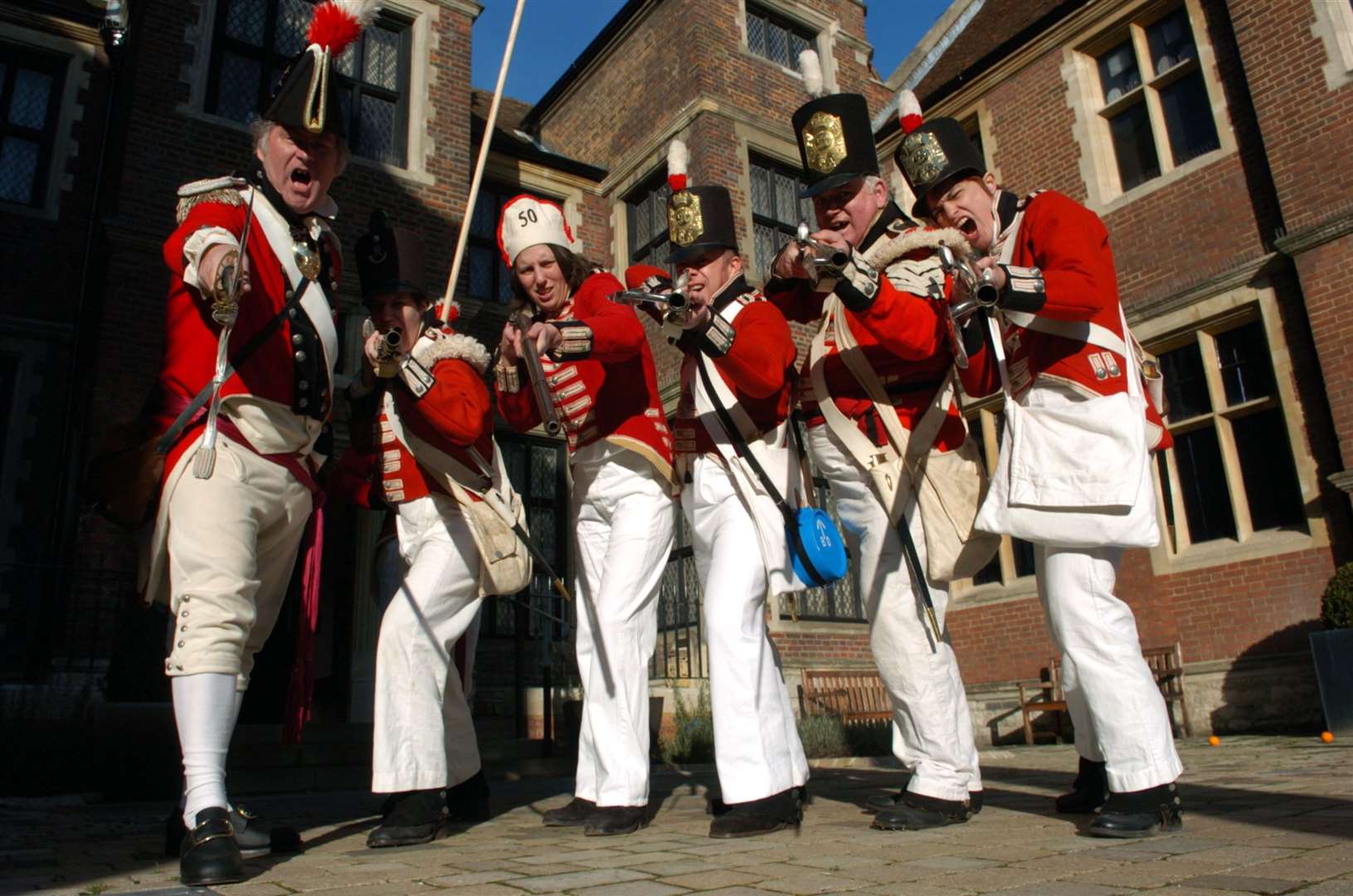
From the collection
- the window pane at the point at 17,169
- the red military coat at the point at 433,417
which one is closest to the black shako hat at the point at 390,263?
the red military coat at the point at 433,417

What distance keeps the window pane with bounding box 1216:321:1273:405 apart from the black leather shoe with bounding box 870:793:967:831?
8424mm

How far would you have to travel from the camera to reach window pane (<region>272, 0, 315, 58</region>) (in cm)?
1114

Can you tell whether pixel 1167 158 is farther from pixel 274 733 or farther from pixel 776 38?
pixel 274 733

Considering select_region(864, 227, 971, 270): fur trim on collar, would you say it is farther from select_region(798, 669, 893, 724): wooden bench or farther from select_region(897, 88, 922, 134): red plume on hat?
select_region(798, 669, 893, 724): wooden bench

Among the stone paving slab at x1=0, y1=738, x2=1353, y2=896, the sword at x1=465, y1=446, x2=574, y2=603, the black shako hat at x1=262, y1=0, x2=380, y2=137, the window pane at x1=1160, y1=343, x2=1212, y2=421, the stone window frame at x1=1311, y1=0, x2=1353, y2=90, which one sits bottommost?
the stone paving slab at x1=0, y1=738, x2=1353, y2=896

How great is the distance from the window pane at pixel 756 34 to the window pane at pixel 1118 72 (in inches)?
193

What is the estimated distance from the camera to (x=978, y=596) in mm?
11930

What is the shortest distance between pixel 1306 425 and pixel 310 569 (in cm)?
924

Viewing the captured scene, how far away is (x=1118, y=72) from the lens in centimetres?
1161

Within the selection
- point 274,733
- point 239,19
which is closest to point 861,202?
point 274,733

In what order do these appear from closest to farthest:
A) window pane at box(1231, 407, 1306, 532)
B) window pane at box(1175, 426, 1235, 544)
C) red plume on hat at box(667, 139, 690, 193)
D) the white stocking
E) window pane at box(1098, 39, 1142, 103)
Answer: the white stocking → red plume on hat at box(667, 139, 690, 193) → window pane at box(1231, 407, 1306, 532) → window pane at box(1175, 426, 1235, 544) → window pane at box(1098, 39, 1142, 103)

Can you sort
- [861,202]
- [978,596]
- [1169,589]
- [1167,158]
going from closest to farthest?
[861,202], [1169,589], [1167,158], [978,596]

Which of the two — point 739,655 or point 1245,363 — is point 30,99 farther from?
point 1245,363

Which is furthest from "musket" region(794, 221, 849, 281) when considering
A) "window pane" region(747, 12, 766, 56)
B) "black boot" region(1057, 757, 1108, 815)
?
"window pane" region(747, 12, 766, 56)
